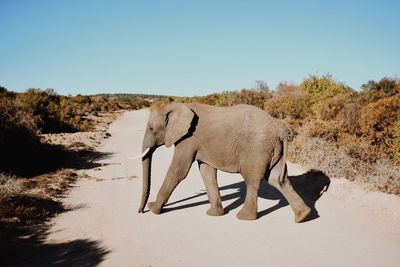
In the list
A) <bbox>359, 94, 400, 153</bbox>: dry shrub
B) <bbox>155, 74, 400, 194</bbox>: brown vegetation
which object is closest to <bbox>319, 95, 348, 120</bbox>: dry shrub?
<bbox>155, 74, 400, 194</bbox>: brown vegetation

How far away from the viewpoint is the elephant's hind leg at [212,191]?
5.73 metres

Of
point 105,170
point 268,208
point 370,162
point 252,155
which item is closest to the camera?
point 252,155

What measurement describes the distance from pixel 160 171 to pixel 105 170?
2069mm

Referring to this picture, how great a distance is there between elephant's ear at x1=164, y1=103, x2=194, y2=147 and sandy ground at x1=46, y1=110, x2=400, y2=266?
173 cm

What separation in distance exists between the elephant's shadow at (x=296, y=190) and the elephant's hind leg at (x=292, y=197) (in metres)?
0.52

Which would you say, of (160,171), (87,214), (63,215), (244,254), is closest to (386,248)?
(244,254)

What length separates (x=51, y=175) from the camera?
28.0ft

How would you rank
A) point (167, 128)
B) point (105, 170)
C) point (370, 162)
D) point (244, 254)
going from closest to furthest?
point (244, 254), point (167, 128), point (370, 162), point (105, 170)

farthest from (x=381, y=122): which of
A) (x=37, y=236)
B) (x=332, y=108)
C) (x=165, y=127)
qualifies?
(x=37, y=236)

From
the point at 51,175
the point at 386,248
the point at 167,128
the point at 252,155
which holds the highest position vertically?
the point at 167,128

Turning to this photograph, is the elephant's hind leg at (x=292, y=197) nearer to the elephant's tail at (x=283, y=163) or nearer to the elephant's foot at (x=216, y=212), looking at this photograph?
the elephant's tail at (x=283, y=163)

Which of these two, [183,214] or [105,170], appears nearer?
[183,214]

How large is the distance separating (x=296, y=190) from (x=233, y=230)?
124 inches

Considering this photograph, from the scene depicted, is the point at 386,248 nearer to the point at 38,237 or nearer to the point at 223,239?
the point at 223,239
